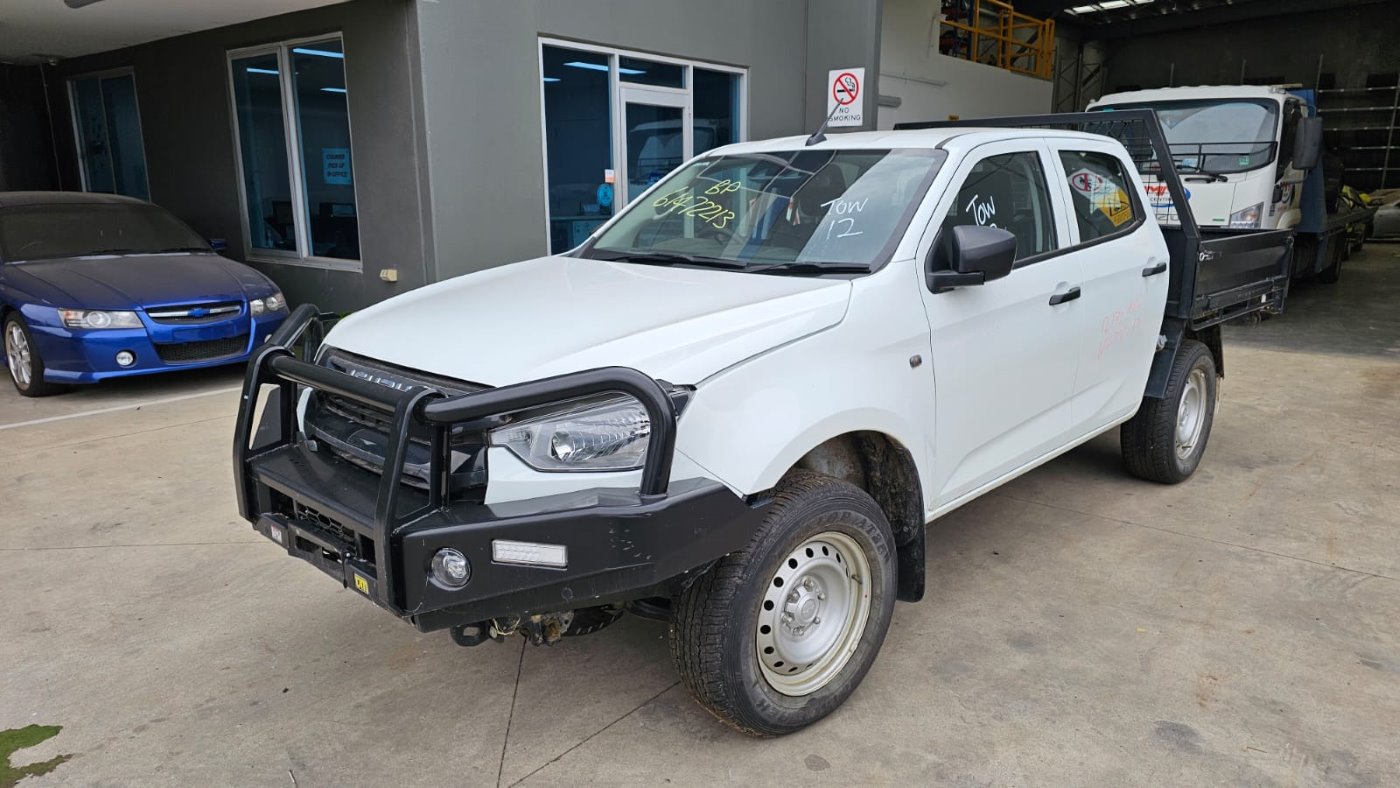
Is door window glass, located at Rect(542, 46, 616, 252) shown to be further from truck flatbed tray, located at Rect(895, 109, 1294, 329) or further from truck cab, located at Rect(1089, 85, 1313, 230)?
truck cab, located at Rect(1089, 85, 1313, 230)

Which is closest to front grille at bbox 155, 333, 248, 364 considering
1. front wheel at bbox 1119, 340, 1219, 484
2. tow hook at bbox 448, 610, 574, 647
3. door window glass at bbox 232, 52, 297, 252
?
door window glass at bbox 232, 52, 297, 252

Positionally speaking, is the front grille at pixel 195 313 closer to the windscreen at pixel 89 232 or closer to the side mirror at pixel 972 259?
the windscreen at pixel 89 232

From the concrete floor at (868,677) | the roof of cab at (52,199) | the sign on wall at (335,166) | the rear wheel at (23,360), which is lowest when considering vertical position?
the concrete floor at (868,677)

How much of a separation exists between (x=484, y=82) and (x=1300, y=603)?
7402 millimetres

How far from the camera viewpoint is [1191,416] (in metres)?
5.51

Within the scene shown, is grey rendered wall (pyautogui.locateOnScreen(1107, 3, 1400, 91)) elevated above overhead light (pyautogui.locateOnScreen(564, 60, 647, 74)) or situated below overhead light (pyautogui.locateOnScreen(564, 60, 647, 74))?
above

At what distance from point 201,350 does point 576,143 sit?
4.11 meters

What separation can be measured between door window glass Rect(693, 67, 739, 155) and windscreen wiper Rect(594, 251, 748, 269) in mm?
7328

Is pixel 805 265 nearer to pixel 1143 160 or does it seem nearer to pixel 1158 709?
pixel 1158 709

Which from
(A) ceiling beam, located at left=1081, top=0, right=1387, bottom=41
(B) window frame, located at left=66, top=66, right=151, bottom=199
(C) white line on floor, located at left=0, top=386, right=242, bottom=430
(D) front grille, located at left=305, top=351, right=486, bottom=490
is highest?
(A) ceiling beam, located at left=1081, top=0, right=1387, bottom=41

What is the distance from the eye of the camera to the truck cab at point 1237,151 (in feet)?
34.6

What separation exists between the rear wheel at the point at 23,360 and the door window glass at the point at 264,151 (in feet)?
9.77

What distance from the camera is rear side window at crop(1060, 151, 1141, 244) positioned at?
434cm

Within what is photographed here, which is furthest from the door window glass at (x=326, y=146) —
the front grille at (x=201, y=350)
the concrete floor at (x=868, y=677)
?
the concrete floor at (x=868, y=677)
